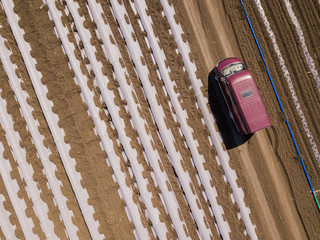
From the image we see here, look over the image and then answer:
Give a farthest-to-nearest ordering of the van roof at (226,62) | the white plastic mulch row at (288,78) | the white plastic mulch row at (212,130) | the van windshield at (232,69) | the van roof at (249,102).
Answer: the white plastic mulch row at (288,78), the white plastic mulch row at (212,130), the van roof at (226,62), the van windshield at (232,69), the van roof at (249,102)

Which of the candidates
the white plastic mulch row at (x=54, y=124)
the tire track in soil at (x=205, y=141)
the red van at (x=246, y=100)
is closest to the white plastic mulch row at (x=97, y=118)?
the white plastic mulch row at (x=54, y=124)

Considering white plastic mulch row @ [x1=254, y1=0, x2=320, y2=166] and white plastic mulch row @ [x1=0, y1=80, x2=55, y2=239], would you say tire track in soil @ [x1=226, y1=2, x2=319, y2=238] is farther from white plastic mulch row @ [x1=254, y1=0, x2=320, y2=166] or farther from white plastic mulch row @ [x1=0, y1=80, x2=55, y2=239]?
white plastic mulch row @ [x1=0, y1=80, x2=55, y2=239]

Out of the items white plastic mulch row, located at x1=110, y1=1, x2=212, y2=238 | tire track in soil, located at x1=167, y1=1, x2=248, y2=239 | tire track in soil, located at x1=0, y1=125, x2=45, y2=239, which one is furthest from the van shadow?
tire track in soil, located at x1=0, y1=125, x2=45, y2=239

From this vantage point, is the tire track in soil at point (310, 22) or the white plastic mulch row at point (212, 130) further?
the tire track in soil at point (310, 22)

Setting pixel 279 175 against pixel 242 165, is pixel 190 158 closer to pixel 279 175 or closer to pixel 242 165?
pixel 242 165

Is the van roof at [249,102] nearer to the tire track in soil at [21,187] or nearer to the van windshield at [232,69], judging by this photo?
the van windshield at [232,69]

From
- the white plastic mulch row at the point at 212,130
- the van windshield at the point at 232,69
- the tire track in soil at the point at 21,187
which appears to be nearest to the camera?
the van windshield at the point at 232,69

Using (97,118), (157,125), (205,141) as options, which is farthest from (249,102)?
(97,118)

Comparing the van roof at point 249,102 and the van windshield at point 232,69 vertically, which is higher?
the van windshield at point 232,69

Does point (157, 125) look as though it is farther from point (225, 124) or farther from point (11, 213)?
point (11, 213)
